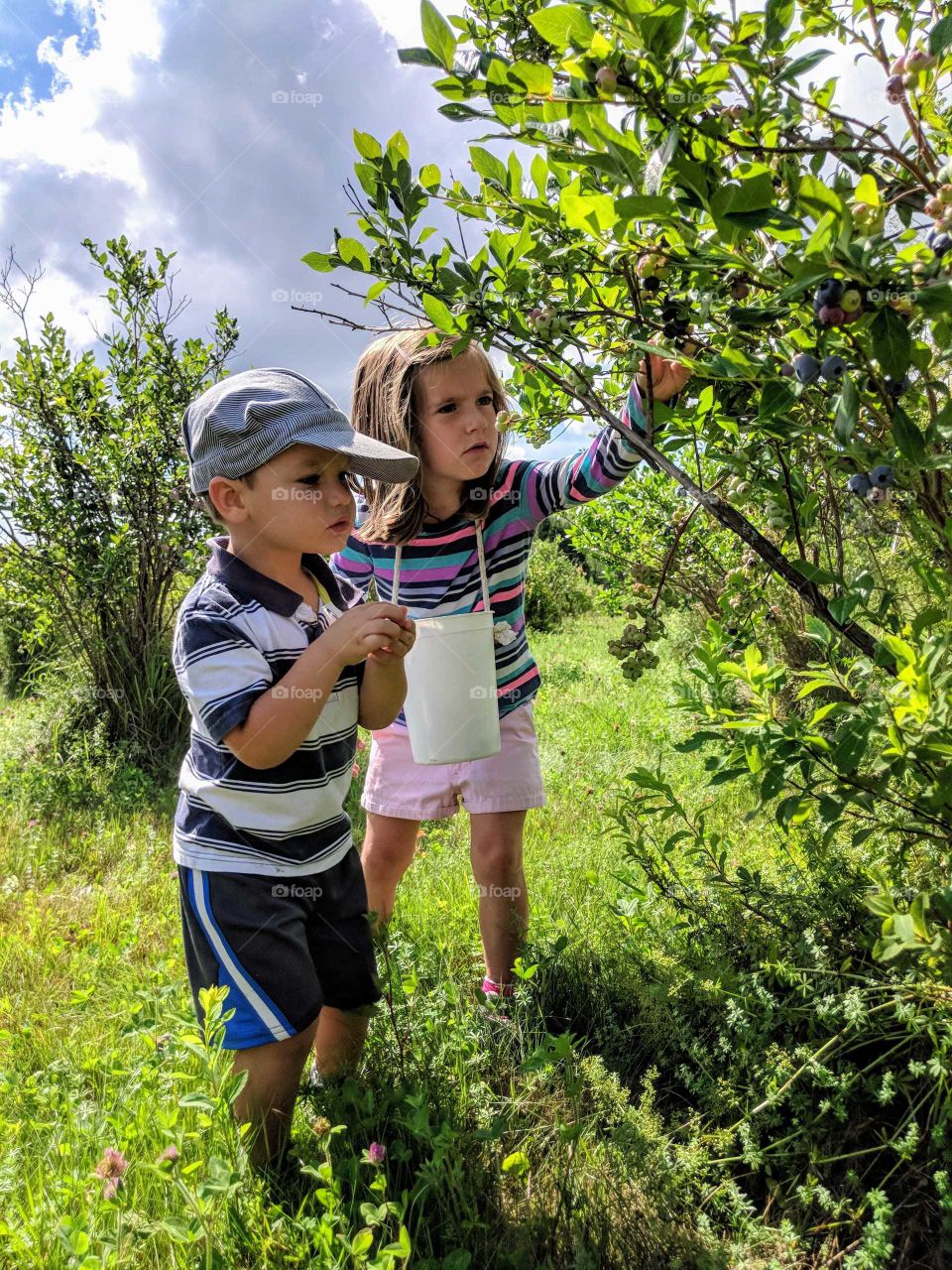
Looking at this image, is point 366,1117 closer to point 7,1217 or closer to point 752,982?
point 7,1217

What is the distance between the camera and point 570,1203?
143cm

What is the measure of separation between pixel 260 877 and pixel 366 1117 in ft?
1.63

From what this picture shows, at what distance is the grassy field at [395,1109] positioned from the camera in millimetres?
1309

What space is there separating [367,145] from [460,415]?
881 millimetres

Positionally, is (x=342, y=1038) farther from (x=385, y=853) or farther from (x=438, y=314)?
(x=438, y=314)

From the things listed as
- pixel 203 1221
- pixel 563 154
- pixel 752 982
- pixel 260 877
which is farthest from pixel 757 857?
pixel 563 154

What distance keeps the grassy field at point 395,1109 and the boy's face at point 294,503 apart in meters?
0.83

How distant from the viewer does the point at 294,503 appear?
1.60 meters

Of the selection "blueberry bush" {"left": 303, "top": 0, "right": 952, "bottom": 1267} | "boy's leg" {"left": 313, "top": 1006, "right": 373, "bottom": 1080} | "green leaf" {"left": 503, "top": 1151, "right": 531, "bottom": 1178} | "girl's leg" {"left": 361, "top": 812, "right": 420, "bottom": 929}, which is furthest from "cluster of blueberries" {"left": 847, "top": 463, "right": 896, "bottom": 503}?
"girl's leg" {"left": 361, "top": 812, "right": 420, "bottom": 929}

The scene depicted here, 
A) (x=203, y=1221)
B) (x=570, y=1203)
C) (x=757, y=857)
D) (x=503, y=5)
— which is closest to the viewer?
(x=203, y=1221)

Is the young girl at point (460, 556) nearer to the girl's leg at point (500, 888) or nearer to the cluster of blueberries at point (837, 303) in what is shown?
the girl's leg at point (500, 888)

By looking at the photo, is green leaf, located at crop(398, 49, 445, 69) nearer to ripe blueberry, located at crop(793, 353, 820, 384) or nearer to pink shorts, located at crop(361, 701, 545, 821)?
ripe blueberry, located at crop(793, 353, 820, 384)

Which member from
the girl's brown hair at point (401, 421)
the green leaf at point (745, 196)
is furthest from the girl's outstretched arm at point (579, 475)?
the green leaf at point (745, 196)

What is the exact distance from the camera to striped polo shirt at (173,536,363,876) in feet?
4.91
